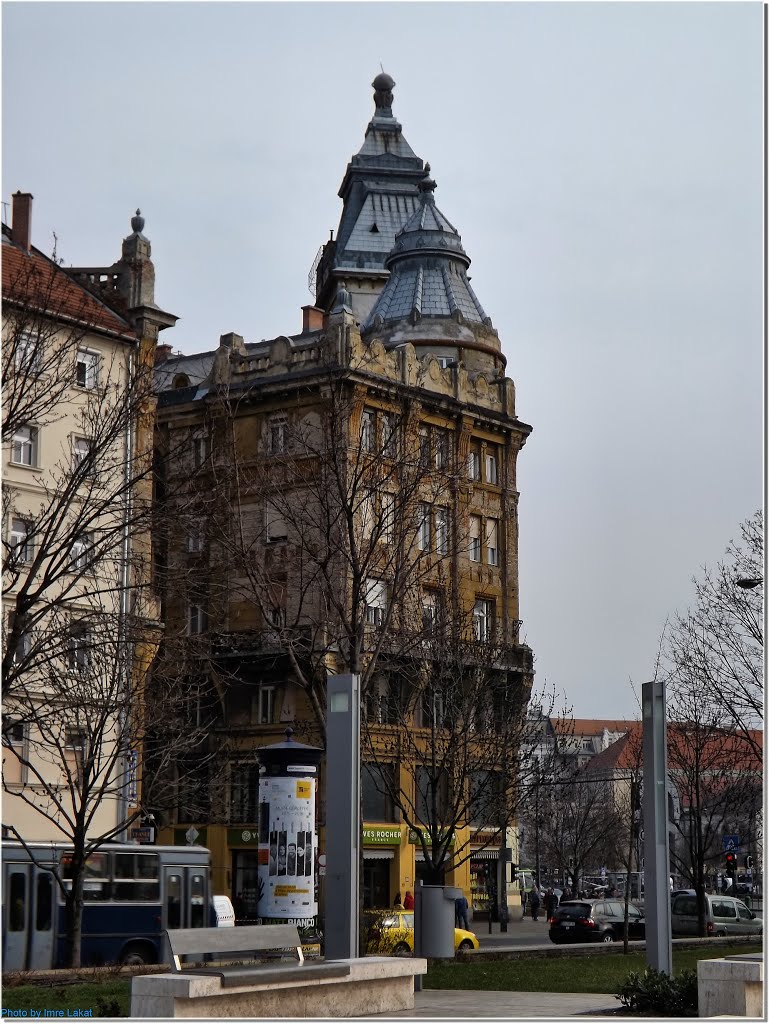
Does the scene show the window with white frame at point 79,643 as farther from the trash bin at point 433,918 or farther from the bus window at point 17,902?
the trash bin at point 433,918

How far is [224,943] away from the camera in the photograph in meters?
13.8

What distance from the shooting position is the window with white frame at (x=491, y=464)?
63309 millimetres

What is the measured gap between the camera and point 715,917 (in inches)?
1859

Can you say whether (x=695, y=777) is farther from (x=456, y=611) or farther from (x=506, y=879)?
(x=506, y=879)

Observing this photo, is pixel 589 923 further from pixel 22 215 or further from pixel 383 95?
pixel 383 95

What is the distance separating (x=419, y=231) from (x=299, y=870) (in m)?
43.2

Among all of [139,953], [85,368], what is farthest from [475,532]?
[85,368]

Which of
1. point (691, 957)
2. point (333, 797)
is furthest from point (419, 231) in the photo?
point (333, 797)

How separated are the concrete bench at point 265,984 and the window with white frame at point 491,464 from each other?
47.6m

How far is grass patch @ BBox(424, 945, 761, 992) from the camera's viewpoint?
21797 millimetres

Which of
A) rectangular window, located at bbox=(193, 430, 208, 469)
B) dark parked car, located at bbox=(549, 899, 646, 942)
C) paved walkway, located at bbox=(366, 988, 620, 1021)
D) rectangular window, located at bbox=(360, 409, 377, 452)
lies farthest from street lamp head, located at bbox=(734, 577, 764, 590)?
paved walkway, located at bbox=(366, 988, 620, 1021)

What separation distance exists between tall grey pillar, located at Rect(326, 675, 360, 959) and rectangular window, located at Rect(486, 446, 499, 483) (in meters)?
47.5

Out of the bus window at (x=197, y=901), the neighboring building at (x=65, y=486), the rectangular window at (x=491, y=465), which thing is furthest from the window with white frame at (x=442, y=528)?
the bus window at (x=197, y=901)

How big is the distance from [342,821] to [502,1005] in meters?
4.03
